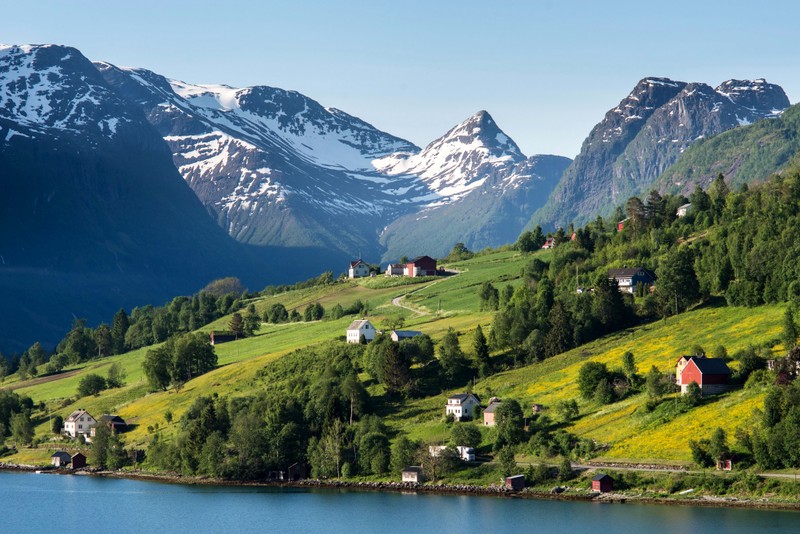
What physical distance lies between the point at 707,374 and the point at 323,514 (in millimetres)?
36822

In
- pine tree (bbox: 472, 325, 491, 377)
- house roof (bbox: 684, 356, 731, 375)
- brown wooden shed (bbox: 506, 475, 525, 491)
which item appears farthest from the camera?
pine tree (bbox: 472, 325, 491, 377)

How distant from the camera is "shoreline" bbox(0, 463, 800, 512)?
95.0 metres

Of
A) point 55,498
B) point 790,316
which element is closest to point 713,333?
point 790,316

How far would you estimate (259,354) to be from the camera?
17900cm

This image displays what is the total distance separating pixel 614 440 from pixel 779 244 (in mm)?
46091

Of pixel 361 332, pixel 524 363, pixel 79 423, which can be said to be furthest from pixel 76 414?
pixel 524 363

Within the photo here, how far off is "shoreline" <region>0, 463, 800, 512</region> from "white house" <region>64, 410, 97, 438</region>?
1185cm

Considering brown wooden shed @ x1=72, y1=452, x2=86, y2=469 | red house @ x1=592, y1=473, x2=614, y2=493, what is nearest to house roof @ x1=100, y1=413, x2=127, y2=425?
brown wooden shed @ x1=72, y1=452, x2=86, y2=469

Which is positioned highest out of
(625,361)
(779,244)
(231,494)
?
(779,244)

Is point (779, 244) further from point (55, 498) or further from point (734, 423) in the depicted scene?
point (55, 498)

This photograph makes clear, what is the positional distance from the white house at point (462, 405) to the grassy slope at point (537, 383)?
1656mm

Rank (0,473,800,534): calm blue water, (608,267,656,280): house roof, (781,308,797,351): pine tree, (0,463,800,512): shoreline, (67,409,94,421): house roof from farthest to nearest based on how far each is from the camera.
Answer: (67,409,94,421): house roof < (608,267,656,280): house roof < (781,308,797,351): pine tree < (0,463,800,512): shoreline < (0,473,800,534): calm blue water

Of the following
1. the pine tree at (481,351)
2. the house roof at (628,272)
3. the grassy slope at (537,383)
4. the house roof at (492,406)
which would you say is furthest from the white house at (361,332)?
the house roof at (492,406)

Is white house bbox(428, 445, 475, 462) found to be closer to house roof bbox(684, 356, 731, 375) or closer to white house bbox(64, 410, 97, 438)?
house roof bbox(684, 356, 731, 375)
